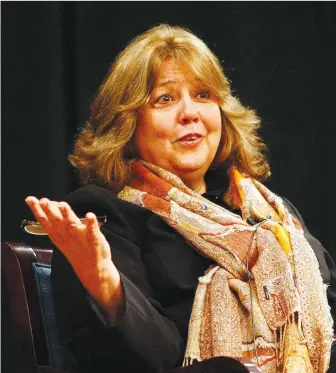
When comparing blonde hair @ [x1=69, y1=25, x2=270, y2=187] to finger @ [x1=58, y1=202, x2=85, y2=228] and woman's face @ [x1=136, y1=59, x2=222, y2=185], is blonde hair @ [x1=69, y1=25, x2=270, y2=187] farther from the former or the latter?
finger @ [x1=58, y1=202, x2=85, y2=228]

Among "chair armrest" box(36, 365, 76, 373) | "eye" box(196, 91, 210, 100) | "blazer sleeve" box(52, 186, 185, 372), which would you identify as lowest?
"chair armrest" box(36, 365, 76, 373)

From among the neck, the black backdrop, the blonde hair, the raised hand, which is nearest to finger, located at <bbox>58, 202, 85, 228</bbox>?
the raised hand

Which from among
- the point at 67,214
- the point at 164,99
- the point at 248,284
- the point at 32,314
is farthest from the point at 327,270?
the point at 67,214

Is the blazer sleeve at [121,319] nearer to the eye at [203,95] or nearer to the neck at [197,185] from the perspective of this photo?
the neck at [197,185]

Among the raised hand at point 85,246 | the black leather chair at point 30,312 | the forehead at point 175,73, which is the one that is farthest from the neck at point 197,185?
the raised hand at point 85,246

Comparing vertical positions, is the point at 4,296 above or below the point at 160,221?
below

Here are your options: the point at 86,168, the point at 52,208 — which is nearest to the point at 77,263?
the point at 52,208

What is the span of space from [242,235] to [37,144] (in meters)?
0.84

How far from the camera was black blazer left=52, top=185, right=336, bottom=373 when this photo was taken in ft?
5.48

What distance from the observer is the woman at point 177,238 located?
1671 millimetres

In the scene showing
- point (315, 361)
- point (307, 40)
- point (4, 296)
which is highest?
point (307, 40)

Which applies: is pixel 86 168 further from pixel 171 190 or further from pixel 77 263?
pixel 77 263

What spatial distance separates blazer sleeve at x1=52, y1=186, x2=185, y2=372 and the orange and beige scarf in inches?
2.3

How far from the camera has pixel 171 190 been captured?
77.9 inches
